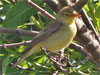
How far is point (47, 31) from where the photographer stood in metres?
2.53

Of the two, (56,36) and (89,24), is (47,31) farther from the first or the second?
(89,24)

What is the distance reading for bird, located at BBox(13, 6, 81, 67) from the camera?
8.18 ft

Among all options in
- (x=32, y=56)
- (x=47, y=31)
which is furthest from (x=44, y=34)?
(x=32, y=56)

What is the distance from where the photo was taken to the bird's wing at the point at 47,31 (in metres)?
2.48

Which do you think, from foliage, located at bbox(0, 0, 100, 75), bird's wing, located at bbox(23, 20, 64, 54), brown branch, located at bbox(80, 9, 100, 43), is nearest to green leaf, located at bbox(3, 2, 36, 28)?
foliage, located at bbox(0, 0, 100, 75)

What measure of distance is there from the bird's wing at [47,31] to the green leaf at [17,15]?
21 cm

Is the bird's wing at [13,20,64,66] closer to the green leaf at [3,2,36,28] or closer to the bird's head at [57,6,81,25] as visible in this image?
the bird's head at [57,6,81,25]

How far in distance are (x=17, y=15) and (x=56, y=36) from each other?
375 mm

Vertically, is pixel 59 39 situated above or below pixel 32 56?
above

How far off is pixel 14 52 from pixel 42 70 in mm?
249

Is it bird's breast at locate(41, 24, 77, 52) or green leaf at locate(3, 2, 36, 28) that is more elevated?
green leaf at locate(3, 2, 36, 28)

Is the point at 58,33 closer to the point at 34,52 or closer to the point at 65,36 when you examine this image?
the point at 65,36

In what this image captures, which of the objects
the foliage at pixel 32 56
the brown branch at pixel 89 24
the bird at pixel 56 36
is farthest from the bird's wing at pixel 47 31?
the brown branch at pixel 89 24

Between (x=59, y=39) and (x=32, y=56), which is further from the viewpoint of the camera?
(x=32, y=56)
